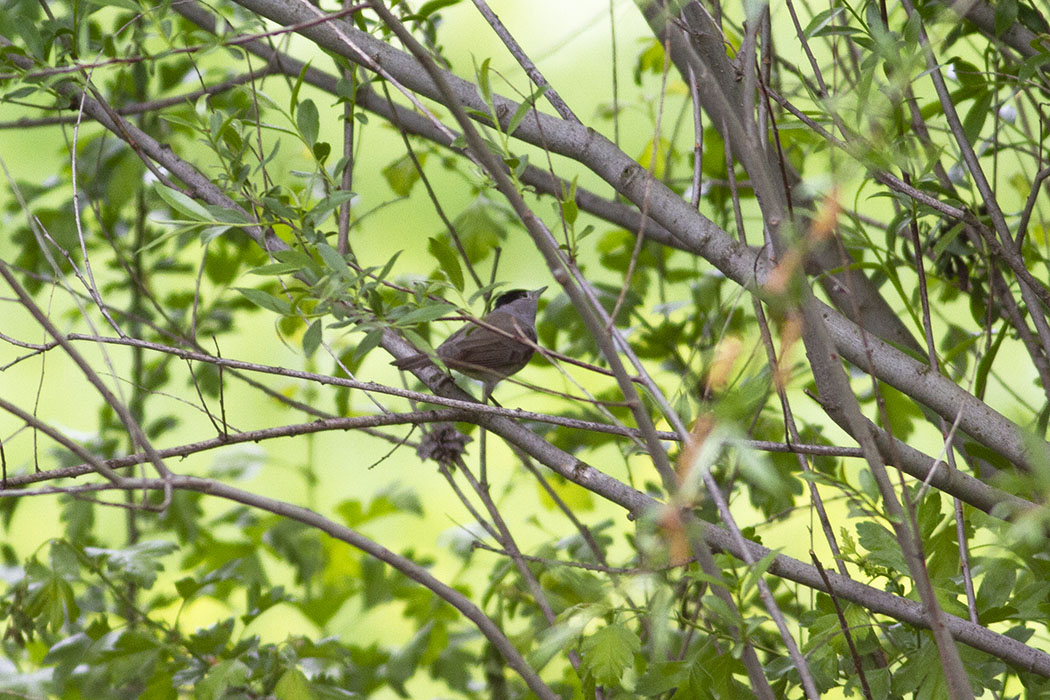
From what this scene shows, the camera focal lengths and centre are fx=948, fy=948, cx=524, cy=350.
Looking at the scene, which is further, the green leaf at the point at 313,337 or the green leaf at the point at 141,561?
the green leaf at the point at 141,561

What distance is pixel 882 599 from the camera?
113 centimetres

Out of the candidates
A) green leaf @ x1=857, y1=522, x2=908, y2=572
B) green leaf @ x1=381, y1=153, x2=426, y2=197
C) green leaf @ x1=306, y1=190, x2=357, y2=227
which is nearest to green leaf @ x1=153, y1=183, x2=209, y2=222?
green leaf @ x1=306, y1=190, x2=357, y2=227

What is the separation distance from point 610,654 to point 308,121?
78cm

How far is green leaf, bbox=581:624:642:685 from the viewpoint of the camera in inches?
40.6

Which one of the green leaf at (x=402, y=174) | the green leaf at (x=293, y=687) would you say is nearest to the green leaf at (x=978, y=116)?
the green leaf at (x=402, y=174)

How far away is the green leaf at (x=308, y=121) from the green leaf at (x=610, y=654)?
0.74m

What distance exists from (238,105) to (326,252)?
3.75 feet

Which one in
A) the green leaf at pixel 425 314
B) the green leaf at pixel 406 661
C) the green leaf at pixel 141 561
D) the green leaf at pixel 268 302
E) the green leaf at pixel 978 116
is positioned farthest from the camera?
the green leaf at pixel 406 661

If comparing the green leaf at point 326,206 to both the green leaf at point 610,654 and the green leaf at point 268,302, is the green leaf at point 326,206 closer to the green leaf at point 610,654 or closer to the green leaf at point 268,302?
the green leaf at point 268,302

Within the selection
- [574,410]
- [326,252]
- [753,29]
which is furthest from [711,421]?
[574,410]

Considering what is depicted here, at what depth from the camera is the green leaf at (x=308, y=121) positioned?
1.27 metres

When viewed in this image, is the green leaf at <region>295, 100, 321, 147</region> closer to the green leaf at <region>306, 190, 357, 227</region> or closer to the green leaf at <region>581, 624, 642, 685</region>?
the green leaf at <region>306, 190, 357, 227</region>

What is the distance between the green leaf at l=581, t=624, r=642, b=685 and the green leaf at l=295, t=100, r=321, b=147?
0.74m

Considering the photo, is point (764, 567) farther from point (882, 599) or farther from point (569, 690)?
point (569, 690)
